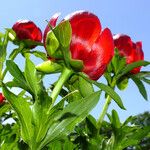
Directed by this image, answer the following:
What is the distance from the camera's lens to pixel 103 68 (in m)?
1.09

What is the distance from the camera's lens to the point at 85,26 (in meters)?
1.06

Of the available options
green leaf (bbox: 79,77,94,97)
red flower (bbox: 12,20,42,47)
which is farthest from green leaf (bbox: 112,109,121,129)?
green leaf (bbox: 79,77,94,97)

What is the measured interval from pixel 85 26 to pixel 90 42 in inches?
1.8

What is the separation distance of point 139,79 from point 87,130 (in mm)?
258

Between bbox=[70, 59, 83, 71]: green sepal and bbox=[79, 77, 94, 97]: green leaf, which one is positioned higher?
bbox=[70, 59, 83, 71]: green sepal

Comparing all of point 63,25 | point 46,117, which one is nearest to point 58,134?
point 46,117

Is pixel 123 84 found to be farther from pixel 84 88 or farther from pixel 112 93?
pixel 112 93

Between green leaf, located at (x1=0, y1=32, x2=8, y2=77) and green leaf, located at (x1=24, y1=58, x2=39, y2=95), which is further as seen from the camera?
green leaf, located at (x1=0, y1=32, x2=8, y2=77)

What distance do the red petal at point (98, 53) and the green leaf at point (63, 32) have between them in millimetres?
109

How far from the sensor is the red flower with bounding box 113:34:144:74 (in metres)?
1.51

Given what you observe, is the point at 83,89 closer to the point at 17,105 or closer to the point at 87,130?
the point at 17,105

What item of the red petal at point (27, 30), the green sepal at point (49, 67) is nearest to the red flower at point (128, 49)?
the red petal at point (27, 30)

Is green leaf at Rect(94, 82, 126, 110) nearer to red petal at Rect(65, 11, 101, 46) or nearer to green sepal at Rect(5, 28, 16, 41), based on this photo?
red petal at Rect(65, 11, 101, 46)

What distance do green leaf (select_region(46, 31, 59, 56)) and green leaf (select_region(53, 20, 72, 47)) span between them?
0.04 m
